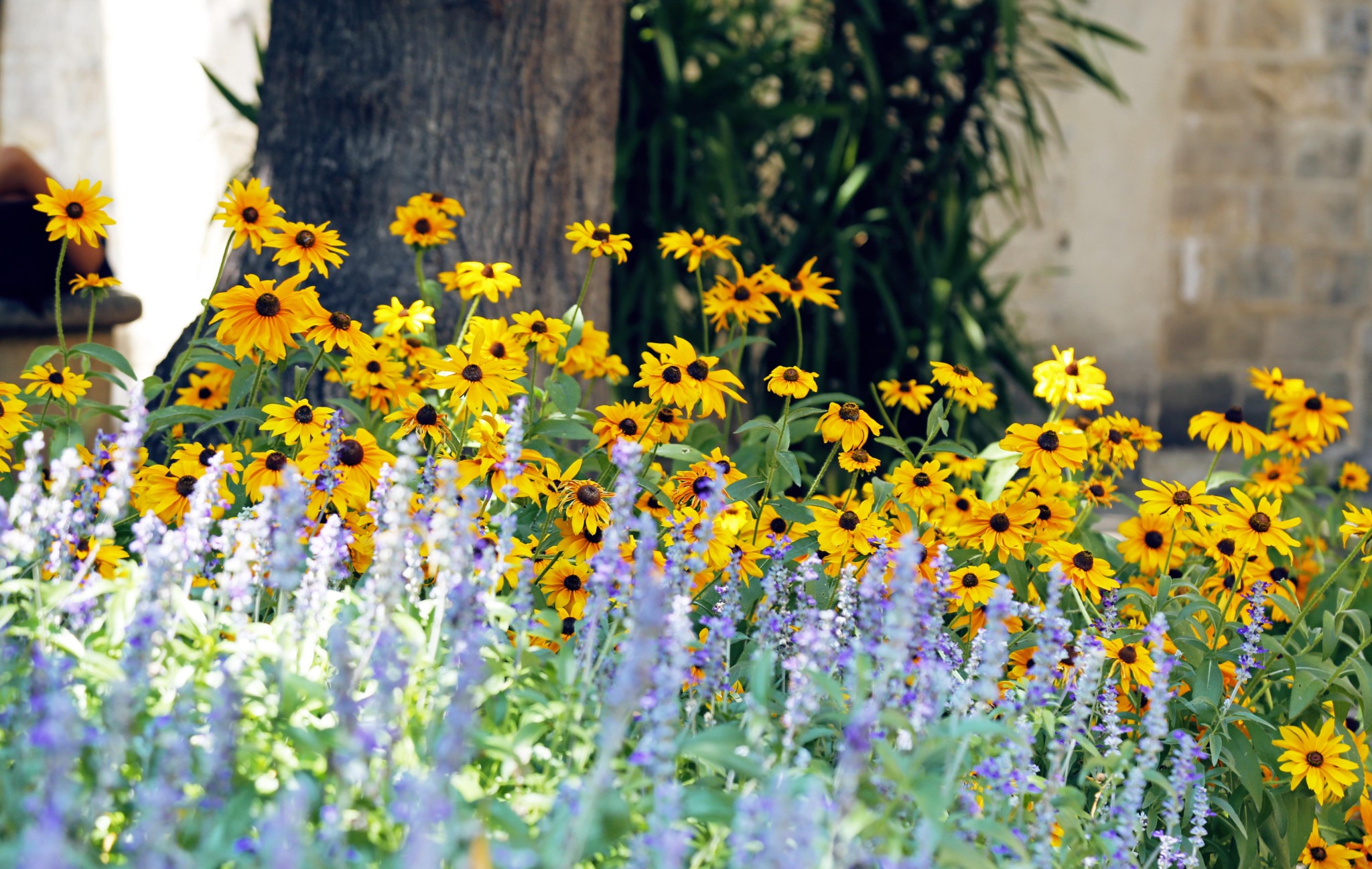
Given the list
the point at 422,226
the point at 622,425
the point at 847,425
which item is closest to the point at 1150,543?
the point at 847,425

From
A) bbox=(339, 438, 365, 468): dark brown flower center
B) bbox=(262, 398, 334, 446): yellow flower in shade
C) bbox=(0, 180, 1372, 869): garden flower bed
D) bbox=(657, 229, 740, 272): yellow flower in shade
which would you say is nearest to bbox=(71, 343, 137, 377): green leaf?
bbox=(0, 180, 1372, 869): garden flower bed

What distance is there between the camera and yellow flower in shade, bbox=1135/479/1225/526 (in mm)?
1466

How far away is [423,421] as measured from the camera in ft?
4.46

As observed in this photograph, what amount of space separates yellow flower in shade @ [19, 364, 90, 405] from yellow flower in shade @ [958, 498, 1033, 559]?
1.13 m

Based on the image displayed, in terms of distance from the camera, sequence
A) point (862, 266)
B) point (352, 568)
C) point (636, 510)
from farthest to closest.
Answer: point (862, 266)
point (636, 510)
point (352, 568)

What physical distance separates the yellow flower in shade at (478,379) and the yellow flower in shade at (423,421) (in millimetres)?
38

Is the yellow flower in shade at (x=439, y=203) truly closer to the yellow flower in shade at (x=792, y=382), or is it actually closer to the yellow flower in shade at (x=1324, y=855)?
the yellow flower in shade at (x=792, y=382)

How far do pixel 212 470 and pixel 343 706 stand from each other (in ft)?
1.31

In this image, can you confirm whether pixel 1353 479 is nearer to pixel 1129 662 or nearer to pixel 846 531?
pixel 1129 662

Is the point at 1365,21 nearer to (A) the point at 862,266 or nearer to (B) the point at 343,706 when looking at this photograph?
(A) the point at 862,266

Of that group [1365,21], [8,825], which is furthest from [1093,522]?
[1365,21]

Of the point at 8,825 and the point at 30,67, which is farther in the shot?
the point at 30,67

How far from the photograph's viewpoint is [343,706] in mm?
734

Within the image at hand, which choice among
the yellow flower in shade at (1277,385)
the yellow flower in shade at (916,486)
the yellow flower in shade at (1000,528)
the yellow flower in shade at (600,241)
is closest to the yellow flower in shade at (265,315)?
the yellow flower in shade at (600,241)
